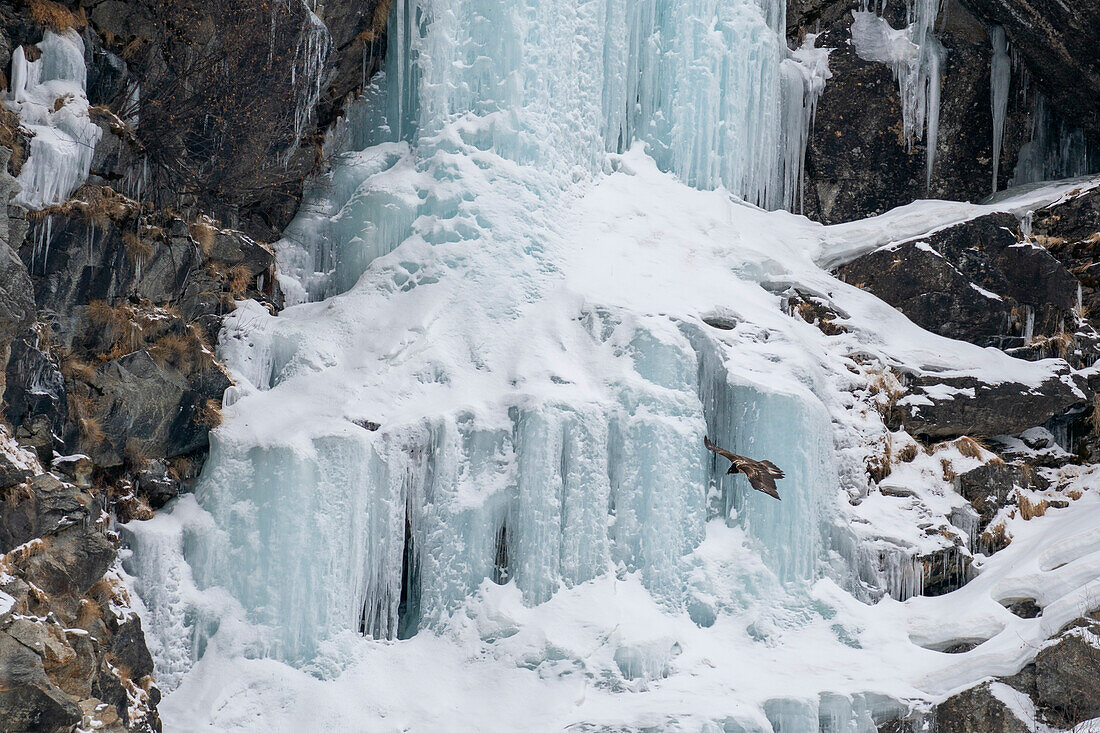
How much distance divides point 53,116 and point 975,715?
999cm

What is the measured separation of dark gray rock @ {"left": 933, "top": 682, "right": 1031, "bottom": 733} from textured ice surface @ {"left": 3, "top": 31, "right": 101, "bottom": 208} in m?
9.35

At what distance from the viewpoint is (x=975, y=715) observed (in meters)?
10.5

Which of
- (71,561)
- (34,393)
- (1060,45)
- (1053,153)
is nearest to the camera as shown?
(71,561)

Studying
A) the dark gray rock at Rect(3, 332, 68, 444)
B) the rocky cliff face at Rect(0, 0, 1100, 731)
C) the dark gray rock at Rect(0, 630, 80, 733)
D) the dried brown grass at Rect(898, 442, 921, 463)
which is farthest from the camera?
the dried brown grass at Rect(898, 442, 921, 463)

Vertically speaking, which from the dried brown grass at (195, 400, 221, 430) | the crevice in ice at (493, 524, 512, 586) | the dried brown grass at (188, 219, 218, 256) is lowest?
the crevice in ice at (493, 524, 512, 586)

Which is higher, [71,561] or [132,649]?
[71,561]

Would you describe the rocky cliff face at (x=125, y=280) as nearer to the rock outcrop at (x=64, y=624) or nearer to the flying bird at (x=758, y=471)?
the rock outcrop at (x=64, y=624)

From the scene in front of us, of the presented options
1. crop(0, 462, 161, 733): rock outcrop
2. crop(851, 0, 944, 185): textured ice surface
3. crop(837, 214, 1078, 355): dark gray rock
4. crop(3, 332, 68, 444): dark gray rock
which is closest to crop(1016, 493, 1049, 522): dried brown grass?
crop(837, 214, 1078, 355): dark gray rock

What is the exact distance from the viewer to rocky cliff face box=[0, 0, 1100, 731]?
961 cm

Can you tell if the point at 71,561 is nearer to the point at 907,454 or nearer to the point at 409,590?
the point at 409,590

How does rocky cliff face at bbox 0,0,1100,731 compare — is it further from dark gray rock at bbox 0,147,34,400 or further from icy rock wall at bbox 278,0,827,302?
icy rock wall at bbox 278,0,827,302

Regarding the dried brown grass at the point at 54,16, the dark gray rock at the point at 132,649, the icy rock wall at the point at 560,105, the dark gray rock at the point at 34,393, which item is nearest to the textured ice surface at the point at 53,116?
the dried brown grass at the point at 54,16

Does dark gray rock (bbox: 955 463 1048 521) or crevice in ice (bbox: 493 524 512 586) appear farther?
dark gray rock (bbox: 955 463 1048 521)

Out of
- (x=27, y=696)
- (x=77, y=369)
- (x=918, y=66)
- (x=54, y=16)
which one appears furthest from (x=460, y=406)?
(x=918, y=66)
